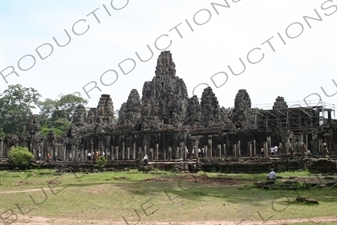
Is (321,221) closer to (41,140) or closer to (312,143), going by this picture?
(312,143)

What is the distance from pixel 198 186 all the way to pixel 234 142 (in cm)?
2199

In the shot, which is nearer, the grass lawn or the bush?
the grass lawn

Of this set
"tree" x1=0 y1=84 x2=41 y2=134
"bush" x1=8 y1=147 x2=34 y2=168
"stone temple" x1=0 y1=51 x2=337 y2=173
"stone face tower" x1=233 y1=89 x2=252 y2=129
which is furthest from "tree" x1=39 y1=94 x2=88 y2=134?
"bush" x1=8 y1=147 x2=34 y2=168

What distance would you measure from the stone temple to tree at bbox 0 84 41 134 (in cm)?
1891

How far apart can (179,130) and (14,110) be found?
144 feet

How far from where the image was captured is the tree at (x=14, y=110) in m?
79.9

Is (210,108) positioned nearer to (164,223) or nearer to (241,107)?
(241,107)

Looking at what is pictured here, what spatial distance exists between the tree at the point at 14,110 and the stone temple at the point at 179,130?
744 inches

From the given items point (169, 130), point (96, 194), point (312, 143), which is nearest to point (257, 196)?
point (96, 194)

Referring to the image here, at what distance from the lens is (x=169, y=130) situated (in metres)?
46.9

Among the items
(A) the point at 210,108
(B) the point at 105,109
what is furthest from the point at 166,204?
(B) the point at 105,109

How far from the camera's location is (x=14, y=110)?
3132 inches

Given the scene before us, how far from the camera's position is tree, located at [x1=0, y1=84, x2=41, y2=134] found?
262 feet

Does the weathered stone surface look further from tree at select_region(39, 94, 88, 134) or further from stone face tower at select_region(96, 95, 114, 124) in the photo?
tree at select_region(39, 94, 88, 134)
